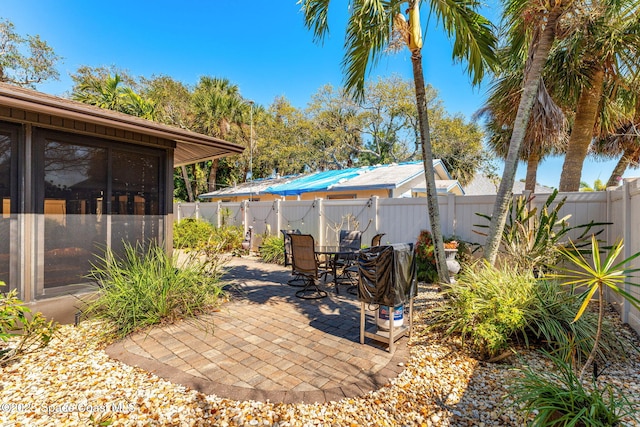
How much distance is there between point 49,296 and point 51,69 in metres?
18.2

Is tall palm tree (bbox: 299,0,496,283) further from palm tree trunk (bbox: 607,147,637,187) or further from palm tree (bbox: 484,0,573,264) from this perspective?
palm tree trunk (bbox: 607,147,637,187)

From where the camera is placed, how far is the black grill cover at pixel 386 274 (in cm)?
332

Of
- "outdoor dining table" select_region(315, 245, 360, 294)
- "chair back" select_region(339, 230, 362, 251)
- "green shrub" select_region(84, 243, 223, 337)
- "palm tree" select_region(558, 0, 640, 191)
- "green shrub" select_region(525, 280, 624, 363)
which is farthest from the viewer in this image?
"chair back" select_region(339, 230, 362, 251)

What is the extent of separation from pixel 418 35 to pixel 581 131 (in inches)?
192

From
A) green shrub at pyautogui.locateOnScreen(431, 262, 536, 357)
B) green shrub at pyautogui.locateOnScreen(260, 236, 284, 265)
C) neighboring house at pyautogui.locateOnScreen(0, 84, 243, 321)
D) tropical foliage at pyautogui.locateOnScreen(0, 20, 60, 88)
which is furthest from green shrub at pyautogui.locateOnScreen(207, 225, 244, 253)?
tropical foliage at pyautogui.locateOnScreen(0, 20, 60, 88)

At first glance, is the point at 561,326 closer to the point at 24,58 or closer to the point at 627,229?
the point at 627,229

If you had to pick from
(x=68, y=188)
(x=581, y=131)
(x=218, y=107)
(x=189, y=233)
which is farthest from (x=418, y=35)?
(x=218, y=107)

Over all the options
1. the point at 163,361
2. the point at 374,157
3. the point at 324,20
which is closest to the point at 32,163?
the point at 163,361

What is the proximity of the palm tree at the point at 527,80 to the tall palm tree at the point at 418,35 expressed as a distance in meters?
0.58

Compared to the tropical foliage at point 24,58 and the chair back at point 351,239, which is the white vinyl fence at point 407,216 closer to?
the chair back at point 351,239

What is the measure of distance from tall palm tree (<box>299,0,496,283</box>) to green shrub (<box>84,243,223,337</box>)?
376 cm

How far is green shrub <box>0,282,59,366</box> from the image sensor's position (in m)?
3.01

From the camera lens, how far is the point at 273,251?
31.4ft

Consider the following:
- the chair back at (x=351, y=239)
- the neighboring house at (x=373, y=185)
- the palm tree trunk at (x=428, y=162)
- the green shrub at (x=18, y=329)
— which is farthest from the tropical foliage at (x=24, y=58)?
the palm tree trunk at (x=428, y=162)
